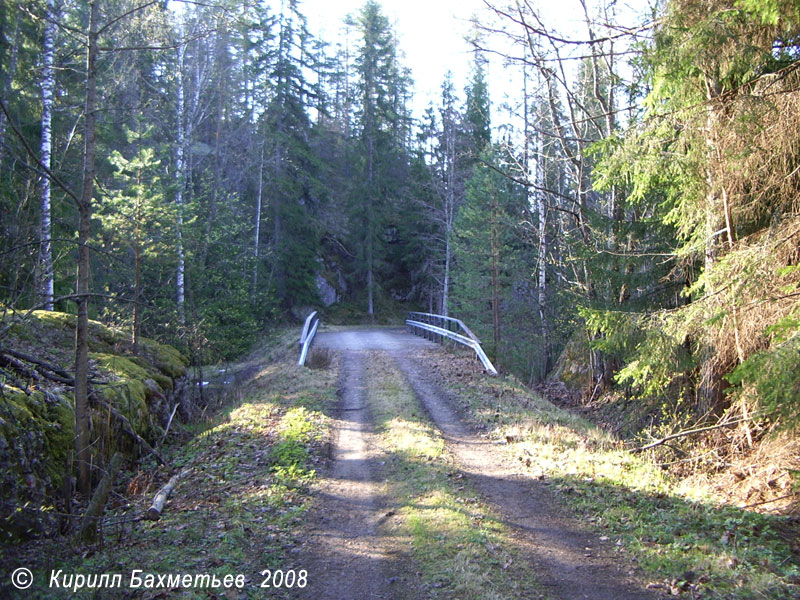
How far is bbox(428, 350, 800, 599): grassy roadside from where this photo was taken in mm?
4746

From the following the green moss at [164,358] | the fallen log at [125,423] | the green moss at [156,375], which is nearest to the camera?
the fallen log at [125,423]

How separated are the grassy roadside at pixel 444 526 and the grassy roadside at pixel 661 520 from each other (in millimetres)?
1157

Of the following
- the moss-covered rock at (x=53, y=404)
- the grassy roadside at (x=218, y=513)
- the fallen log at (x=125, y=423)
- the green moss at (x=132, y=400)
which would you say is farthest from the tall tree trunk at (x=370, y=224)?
the fallen log at (x=125, y=423)

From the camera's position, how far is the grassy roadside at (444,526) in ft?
15.6

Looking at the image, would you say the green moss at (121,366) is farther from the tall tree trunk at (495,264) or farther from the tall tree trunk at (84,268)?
the tall tree trunk at (495,264)

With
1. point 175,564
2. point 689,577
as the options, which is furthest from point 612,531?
point 175,564

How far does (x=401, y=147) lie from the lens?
42.4 meters

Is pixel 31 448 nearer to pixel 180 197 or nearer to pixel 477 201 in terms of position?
pixel 180 197

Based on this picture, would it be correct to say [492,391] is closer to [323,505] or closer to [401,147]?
[323,505]

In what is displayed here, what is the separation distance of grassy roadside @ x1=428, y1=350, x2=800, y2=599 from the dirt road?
29cm

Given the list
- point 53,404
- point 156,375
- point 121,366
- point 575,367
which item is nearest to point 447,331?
point 575,367

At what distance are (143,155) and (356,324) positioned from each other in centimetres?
2502

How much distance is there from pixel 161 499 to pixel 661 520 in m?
6.03

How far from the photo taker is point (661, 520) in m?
5.96
